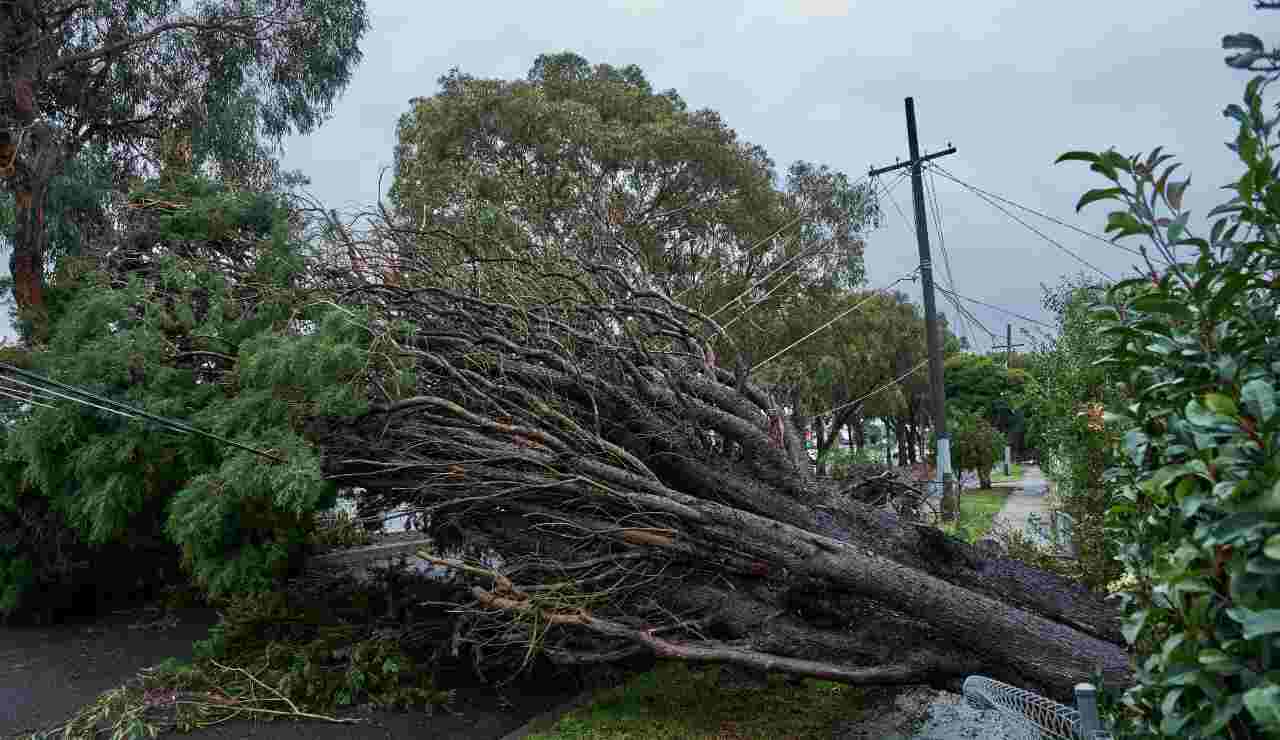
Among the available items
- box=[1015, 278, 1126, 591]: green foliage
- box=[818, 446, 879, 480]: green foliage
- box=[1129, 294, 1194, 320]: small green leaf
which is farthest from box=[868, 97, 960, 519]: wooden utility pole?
box=[1129, 294, 1194, 320]: small green leaf

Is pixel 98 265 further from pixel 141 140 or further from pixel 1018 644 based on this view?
pixel 1018 644

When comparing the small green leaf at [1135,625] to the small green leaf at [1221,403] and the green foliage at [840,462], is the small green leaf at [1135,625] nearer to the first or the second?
the small green leaf at [1221,403]

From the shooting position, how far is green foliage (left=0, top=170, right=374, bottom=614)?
19.0 ft

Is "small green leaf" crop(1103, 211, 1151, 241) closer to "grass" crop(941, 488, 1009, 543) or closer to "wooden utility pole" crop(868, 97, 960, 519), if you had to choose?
"grass" crop(941, 488, 1009, 543)

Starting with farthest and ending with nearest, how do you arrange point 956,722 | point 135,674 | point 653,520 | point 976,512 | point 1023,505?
point 1023,505 < point 976,512 < point 135,674 < point 653,520 < point 956,722

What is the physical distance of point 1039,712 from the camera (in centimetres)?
336

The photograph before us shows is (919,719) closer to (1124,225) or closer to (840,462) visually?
(1124,225)

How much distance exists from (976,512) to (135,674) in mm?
12395

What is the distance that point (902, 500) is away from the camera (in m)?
8.03

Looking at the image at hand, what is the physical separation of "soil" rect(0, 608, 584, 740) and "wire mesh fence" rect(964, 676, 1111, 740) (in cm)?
314

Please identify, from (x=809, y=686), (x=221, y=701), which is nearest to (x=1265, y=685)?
(x=809, y=686)

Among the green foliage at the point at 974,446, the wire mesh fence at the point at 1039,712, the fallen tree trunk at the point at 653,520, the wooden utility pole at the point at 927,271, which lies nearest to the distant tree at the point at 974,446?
the green foliage at the point at 974,446

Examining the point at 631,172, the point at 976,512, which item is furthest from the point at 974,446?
the point at 631,172

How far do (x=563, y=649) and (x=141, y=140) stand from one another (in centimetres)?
971
